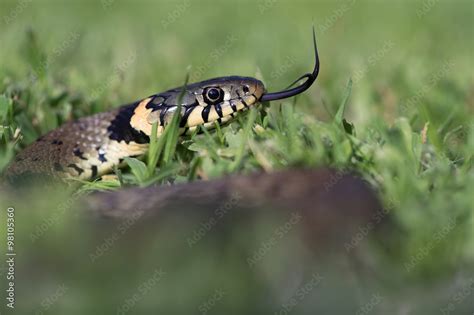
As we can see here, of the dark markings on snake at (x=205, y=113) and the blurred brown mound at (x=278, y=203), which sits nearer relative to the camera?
the blurred brown mound at (x=278, y=203)

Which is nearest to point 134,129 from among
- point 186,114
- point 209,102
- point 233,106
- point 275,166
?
point 186,114

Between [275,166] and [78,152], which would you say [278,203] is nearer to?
[275,166]

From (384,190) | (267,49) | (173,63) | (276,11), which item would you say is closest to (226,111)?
(384,190)

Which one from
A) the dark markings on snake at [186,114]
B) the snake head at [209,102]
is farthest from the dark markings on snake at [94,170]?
the dark markings on snake at [186,114]

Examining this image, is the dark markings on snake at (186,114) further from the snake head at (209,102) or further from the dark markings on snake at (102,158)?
the dark markings on snake at (102,158)

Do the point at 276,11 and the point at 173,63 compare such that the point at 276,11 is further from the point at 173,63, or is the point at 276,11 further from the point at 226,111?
the point at 226,111

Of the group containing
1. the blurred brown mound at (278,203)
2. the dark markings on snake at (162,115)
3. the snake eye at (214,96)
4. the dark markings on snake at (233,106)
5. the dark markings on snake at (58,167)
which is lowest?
the dark markings on snake at (58,167)
